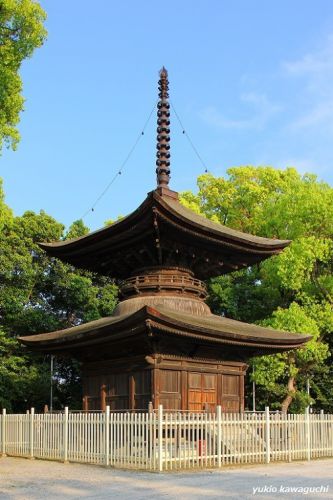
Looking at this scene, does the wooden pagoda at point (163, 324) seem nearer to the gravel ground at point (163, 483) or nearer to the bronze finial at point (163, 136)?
the bronze finial at point (163, 136)

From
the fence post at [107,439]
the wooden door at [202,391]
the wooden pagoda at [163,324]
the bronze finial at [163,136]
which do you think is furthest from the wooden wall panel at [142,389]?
the bronze finial at [163,136]

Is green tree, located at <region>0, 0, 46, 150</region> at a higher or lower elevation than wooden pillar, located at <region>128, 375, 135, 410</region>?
higher

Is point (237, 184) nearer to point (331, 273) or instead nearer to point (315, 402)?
point (331, 273)

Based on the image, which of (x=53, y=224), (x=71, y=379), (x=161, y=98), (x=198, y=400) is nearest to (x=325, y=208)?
(x=161, y=98)

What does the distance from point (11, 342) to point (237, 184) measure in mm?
19338

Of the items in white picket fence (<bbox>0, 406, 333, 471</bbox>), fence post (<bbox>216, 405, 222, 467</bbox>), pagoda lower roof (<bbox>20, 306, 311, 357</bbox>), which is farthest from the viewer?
pagoda lower roof (<bbox>20, 306, 311, 357</bbox>)

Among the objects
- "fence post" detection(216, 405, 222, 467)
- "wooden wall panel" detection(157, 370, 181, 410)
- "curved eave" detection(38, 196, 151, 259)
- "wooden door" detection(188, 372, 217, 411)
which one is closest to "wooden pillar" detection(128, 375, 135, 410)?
"wooden wall panel" detection(157, 370, 181, 410)

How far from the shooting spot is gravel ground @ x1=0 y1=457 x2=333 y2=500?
38.1 ft

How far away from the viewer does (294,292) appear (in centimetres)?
3425

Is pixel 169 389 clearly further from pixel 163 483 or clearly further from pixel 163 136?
pixel 163 136

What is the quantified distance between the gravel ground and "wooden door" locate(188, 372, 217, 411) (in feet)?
13.4

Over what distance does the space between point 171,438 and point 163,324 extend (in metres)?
3.48

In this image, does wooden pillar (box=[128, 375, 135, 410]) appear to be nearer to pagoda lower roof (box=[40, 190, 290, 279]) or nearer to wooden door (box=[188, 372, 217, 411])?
wooden door (box=[188, 372, 217, 411])

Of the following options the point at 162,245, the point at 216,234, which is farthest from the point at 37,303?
the point at 216,234
